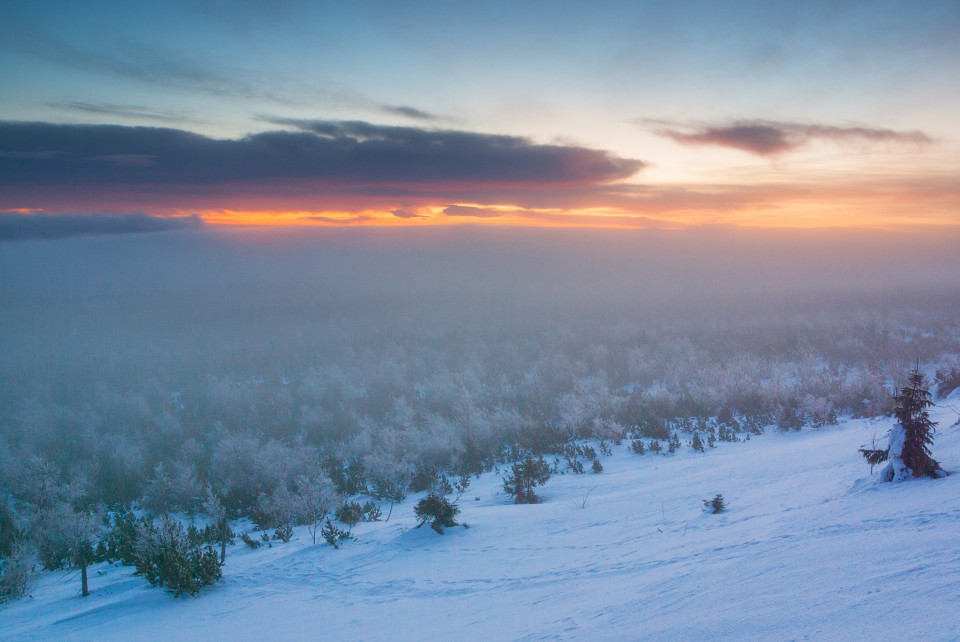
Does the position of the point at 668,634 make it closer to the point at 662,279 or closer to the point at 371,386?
A: the point at 371,386

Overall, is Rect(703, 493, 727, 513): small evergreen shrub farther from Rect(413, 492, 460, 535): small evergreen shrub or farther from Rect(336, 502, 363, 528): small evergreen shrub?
Rect(336, 502, 363, 528): small evergreen shrub

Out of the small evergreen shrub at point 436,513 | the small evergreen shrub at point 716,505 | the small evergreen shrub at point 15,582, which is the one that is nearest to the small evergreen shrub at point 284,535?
the small evergreen shrub at point 436,513

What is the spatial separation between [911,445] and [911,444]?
0.01m

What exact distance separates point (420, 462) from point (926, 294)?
7203cm

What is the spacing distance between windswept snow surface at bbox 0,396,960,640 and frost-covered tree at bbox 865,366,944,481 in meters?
0.23

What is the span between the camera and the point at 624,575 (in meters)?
5.34

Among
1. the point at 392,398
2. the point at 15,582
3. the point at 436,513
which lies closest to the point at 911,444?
the point at 436,513

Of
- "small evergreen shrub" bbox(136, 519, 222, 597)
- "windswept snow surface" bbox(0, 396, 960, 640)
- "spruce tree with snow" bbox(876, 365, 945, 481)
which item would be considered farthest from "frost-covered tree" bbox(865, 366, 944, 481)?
"small evergreen shrub" bbox(136, 519, 222, 597)

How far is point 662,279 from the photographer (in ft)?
356

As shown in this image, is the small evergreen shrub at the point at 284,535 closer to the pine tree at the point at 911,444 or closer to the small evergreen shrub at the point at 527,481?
the small evergreen shrub at the point at 527,481

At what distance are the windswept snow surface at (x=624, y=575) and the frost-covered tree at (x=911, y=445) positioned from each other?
0.23 metres

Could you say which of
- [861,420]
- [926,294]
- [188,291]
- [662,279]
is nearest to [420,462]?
[861,420]

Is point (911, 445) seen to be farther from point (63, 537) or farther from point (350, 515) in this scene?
point (63, 537)

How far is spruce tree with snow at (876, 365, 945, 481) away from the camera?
5.75m
